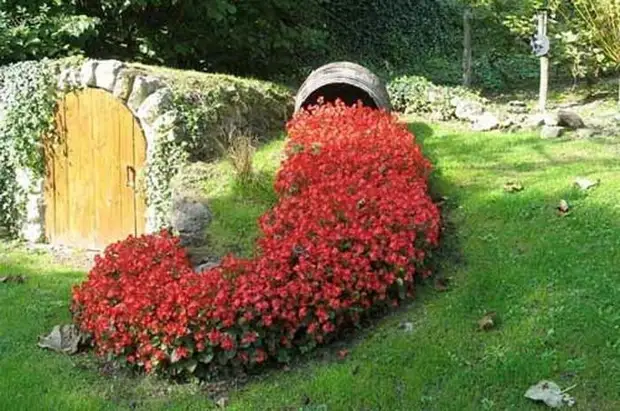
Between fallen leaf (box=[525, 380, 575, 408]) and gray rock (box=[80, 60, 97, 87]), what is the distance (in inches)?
185

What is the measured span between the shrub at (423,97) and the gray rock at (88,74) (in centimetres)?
360

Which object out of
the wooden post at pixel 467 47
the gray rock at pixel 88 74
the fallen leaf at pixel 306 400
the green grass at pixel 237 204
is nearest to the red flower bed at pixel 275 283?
the fallen leaf at pixel 306 400

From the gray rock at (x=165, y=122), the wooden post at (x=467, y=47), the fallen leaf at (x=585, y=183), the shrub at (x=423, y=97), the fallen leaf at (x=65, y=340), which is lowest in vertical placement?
the fallen leaf at (x=65, y=340)

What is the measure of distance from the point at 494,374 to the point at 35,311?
325cm

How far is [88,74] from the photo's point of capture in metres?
7.09

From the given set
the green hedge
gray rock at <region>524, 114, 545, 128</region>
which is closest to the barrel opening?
the green hedge

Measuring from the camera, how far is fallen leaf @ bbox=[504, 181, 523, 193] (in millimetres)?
6355

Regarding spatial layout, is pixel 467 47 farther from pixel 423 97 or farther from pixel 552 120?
pixel 552 120

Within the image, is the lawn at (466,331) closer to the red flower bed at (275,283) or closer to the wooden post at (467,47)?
the red flower bed at (275,283)

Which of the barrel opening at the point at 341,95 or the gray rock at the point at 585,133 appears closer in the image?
the gray rock at the point at 585,133

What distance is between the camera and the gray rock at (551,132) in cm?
783

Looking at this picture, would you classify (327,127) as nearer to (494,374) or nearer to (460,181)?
(460,181)

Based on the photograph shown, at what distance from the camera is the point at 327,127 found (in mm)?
6984

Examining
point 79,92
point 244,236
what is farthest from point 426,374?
point 79,92
